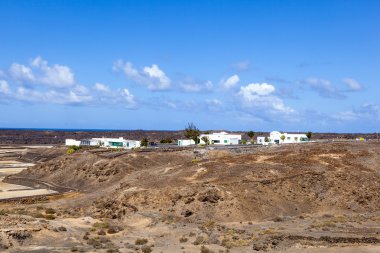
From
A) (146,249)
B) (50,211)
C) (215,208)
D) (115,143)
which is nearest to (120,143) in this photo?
(115,143)

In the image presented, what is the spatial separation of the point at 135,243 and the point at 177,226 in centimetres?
747

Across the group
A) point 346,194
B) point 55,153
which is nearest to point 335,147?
point 346,194

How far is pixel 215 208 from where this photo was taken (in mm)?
49000

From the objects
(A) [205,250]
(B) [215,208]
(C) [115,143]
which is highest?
(C) [115,143]

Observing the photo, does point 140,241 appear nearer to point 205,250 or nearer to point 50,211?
point 205,250

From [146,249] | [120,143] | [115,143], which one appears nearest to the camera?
[146,249]

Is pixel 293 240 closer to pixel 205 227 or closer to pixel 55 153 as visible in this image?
pixel 205 227

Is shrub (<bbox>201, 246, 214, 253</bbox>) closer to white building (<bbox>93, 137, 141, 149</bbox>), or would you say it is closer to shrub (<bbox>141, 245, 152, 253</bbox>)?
shrub (<bbox>141, 245, 152, 253</bbox>)

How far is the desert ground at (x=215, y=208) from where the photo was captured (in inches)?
1452

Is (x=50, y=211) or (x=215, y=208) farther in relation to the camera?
(x=50, y=211)

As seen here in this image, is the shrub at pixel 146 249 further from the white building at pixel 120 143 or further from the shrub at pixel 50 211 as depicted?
the white building at pixel 120 143

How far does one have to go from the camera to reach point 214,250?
3484 cm

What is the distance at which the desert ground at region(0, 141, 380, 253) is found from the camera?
121 feet

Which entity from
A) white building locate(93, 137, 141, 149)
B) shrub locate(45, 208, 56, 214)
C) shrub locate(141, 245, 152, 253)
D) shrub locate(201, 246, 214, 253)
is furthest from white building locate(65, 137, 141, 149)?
shrub locate(201, 246, 214, 253)
